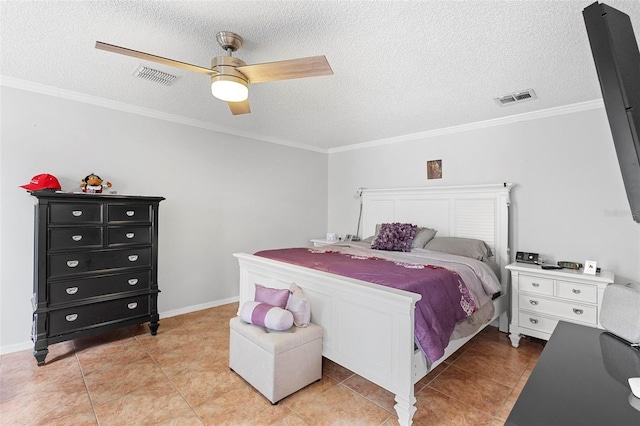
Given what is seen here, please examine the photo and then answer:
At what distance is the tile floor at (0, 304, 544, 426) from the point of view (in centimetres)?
194

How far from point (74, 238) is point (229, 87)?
6.81ft

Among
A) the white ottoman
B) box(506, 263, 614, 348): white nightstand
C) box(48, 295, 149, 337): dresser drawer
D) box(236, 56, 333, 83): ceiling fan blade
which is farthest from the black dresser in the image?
box(506, 263, 614, 348): white nightstand

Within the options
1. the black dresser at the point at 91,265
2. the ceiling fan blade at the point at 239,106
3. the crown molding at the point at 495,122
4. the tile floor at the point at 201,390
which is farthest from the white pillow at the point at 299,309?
the crown molding at the point at 495,122

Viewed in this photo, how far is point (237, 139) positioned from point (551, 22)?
3600 millimetres

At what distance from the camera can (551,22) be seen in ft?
5.86

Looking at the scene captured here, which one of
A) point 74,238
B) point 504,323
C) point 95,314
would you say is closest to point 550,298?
point 504,323

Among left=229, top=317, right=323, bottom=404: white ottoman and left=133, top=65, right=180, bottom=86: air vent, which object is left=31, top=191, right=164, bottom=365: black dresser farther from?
left=229, top=317, right=323, bottom=404: white ottoman

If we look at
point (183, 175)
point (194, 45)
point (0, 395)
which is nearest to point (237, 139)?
point (183, 175)

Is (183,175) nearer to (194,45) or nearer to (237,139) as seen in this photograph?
(237,139)

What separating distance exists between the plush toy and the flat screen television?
146 inches

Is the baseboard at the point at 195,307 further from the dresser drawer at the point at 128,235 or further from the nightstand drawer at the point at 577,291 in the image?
the nightstand drawer at the point at 577,291

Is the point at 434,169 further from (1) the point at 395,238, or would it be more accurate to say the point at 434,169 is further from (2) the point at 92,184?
(2) the point at 92,184

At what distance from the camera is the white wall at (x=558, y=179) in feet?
9.47

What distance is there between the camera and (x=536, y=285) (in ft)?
9.61
